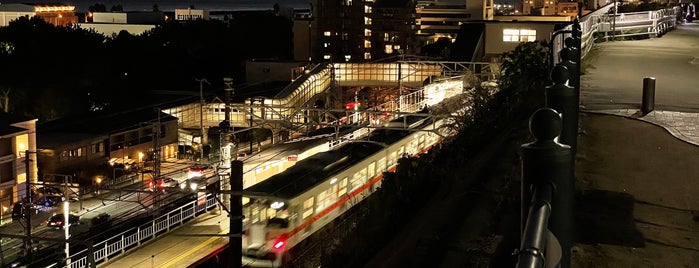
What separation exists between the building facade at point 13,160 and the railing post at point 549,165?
73.5 ft

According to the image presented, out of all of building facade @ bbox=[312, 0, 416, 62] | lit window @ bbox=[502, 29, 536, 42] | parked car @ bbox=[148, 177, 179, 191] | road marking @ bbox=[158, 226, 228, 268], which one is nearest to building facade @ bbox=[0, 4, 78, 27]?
building facade @ bbox=[312, 0, 416, 62]

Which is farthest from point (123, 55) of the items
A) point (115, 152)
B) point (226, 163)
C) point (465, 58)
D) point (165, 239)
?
point (165, 239)

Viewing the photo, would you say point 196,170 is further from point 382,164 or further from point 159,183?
point 382,164

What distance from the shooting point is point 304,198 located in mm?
14242

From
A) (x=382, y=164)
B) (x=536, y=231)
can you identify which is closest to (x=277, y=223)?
(x=382, y=164)

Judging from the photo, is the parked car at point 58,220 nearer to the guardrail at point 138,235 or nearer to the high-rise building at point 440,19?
the guardrail at point 138,235

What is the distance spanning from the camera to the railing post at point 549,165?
214 cm

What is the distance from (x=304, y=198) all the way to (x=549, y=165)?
1209 cm

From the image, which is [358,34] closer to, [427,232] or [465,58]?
[465,58]

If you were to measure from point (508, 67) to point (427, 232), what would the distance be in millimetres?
8904

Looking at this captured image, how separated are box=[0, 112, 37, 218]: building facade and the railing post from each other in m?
22.4

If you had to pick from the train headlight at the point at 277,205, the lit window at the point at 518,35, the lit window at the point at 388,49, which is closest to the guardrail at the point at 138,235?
the train headlight at the point at 277,205

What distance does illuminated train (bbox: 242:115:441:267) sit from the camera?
1391 cm

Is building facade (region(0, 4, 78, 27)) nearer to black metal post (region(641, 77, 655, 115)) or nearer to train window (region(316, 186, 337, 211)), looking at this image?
train window (region(316, 186, 337, 211))
